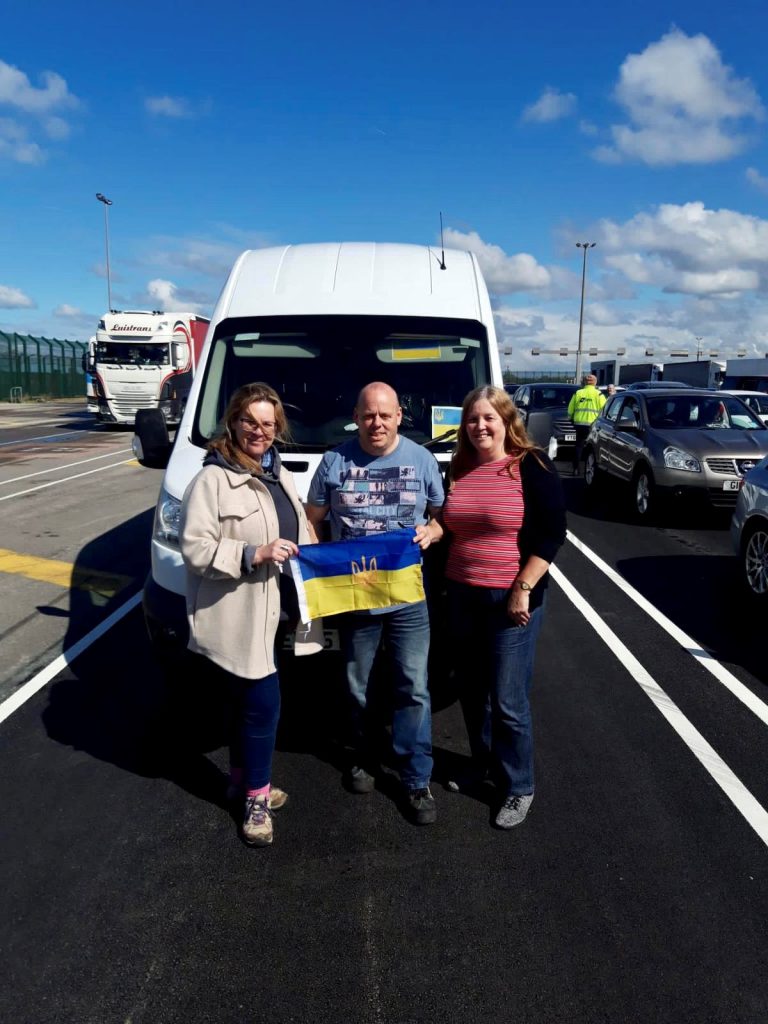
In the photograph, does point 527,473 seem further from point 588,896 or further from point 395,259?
point 395,259

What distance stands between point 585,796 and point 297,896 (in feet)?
4.71

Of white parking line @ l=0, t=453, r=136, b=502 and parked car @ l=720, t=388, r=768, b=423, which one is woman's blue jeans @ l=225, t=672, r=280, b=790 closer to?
white parking line @ l=0, t=453, r=136, b=502

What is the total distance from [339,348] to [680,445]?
6.81 m

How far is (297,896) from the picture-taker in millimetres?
2975

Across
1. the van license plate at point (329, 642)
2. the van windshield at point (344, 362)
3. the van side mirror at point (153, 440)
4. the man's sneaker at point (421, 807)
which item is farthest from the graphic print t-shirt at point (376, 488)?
the van side mirror at point (153, 440)

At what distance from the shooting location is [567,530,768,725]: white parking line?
15.6 ft

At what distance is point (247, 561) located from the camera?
9.84ft

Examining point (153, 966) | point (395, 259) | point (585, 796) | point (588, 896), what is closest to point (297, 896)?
point (153, 966)

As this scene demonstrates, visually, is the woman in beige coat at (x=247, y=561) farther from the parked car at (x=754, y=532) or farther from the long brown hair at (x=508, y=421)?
the parked car at (x=754, y=532)

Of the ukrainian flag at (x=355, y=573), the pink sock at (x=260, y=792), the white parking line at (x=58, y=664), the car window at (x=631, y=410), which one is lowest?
the white parking line at (x=58, y=664)

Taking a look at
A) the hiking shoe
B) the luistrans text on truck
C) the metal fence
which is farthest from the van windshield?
the metal fence

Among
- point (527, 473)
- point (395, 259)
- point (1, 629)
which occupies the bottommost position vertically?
point (1, 629)

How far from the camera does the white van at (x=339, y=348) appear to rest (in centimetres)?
479

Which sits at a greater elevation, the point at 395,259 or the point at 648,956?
the point at 395,259
